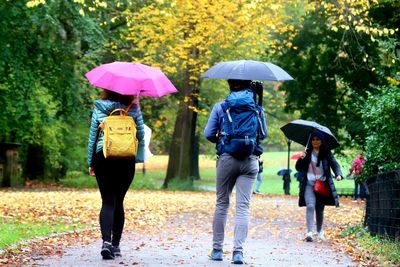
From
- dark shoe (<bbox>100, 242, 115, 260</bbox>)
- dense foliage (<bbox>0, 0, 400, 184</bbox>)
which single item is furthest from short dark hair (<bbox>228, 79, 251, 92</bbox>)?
dense foliage (<bbox>0, 0, 400, 184</bbox>)

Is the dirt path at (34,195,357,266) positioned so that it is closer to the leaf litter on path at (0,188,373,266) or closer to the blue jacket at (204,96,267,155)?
the leaf litter on path at (0,188,373,266)

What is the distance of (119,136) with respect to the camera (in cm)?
874

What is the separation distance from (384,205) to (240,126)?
3.55 meters

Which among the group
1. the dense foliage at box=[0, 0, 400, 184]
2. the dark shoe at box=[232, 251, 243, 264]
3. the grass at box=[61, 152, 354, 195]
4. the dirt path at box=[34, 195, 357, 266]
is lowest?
the dirt path at box=[34, 195, 357, 266]

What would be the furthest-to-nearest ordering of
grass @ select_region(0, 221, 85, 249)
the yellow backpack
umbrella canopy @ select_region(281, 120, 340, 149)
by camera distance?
umbrella canopy @ select_region(281, 120, 340, 149) < grass @ select_region(0, 221, 85, 249) < the yellow backpack

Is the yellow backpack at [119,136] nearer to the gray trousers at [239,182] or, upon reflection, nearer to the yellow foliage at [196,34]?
the gray trousers at [239,182]

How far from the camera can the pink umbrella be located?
8844mm

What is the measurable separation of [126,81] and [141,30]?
2304 centimetres

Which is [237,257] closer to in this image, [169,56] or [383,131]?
[383,131]

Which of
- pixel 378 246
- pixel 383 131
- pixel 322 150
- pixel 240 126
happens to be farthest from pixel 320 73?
pixel 240 126

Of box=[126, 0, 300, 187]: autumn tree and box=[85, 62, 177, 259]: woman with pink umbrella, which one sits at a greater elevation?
box=[126, 0, 300, 187]: autumn tree

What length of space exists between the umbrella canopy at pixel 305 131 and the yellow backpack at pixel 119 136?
4.64 meters

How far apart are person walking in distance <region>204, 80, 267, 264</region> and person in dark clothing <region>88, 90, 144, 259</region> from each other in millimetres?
909

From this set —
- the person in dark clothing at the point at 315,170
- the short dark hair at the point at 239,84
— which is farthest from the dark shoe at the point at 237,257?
the person in dark clothing at the point at 315,170
